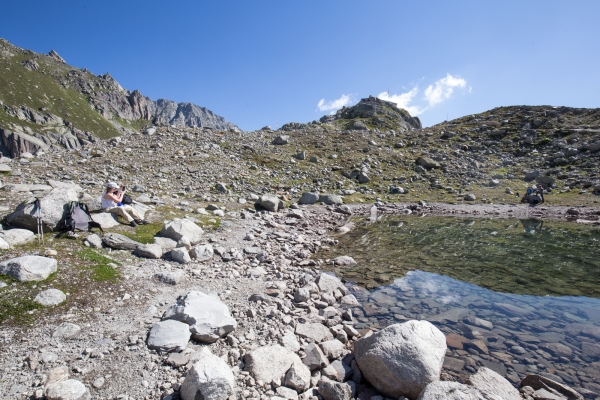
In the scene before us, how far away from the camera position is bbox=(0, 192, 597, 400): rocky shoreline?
16.3ft

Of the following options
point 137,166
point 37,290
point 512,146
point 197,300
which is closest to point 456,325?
point 197,300

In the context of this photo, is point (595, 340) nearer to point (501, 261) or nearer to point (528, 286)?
point (528, 286)

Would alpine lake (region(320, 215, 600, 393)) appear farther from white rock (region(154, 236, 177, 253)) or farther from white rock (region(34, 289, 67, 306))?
white rock (region(34, 289, 67, 306))

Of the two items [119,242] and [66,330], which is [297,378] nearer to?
[66,330]

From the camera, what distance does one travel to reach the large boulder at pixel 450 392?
4480mm

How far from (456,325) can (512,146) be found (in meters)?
50.5

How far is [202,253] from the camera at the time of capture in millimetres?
11938

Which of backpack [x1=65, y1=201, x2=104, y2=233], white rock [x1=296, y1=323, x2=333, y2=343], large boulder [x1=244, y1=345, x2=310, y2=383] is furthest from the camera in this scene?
backpack [x1=65, y1=201, x2=104, y2=233]

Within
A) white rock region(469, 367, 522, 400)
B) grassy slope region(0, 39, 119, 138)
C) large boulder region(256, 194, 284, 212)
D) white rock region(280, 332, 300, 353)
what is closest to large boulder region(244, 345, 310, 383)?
white rock region(280, 332, 300, 353)

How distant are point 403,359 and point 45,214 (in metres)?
12.6

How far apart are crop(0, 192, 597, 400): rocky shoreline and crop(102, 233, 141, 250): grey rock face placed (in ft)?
3.61

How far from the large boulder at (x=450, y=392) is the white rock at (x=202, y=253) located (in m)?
9.37

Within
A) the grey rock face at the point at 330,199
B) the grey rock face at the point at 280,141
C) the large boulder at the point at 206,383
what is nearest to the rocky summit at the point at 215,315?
the large boulder at the point at 206,383

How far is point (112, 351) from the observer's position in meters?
5.79
